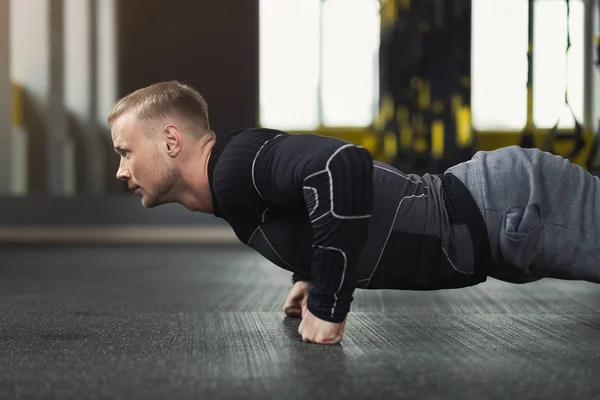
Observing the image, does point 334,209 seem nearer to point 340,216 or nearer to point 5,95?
point 340,216

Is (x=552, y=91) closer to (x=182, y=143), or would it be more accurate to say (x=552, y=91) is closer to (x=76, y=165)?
(x=76, y=165)

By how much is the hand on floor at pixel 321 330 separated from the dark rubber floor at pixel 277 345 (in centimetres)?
2

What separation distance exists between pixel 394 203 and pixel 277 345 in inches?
12.9

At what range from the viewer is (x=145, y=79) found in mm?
8914

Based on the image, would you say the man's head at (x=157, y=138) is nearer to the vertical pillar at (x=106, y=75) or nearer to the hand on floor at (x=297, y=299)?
the hand on floor at (x=297, y=299)

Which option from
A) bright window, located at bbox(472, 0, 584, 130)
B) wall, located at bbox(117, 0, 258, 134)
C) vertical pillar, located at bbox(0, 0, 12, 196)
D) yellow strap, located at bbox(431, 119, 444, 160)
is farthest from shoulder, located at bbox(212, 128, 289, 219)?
bright window, located at bbox(472, 0, 584, 130)

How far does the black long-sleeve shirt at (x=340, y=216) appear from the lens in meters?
1.24

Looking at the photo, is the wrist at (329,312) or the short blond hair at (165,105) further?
the short blond hair at (165,105)

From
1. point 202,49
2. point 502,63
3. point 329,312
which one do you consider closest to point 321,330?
point 329,312

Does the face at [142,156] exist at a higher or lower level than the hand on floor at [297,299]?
higher

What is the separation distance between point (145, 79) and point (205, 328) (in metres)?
7.74

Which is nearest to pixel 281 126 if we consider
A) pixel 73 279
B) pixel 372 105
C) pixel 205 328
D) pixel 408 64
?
pixel 372 105

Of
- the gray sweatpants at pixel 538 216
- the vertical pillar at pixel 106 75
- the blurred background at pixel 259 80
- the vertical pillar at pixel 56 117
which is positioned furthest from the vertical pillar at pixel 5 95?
the gray sweatpants at pixel 538 216

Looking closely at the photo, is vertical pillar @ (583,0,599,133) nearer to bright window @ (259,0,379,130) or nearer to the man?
bright window @ (259,0,379,130)
